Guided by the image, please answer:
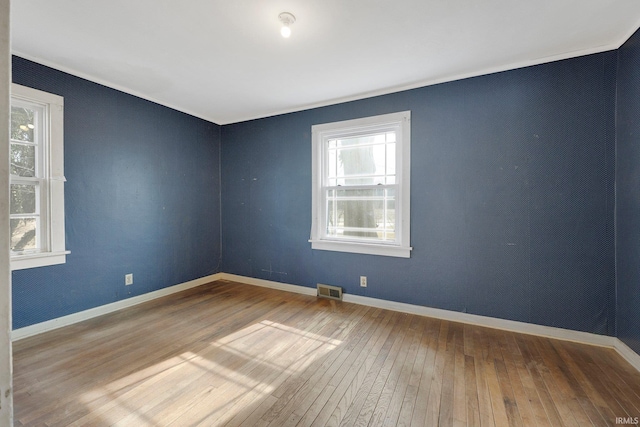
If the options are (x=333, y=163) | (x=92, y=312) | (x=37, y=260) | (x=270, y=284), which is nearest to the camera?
→ (x=37, y=260)

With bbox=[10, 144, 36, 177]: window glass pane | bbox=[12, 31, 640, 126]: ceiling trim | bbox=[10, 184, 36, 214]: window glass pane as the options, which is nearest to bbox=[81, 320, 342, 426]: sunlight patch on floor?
bbox=[10, 184, 36, 214]: window glass pane

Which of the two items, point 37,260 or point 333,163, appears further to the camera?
point 333,163

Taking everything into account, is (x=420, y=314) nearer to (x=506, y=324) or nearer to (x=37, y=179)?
(x=506, y=324)

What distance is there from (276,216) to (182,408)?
2.65m

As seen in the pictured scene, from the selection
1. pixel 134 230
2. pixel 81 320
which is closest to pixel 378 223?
pixel 134 230

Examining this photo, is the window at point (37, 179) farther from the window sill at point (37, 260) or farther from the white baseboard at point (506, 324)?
the white baseboard at point (506, 324)

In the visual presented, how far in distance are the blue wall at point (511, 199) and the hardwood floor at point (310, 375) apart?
383 millimetres

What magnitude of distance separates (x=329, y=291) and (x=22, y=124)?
364 cm

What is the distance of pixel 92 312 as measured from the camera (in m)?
2.97

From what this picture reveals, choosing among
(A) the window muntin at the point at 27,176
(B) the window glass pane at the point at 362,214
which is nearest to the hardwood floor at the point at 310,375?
(A) the window muntin at the point at 27,176

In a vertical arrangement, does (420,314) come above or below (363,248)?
below

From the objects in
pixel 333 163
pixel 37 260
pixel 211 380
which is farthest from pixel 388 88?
pixel 37 260

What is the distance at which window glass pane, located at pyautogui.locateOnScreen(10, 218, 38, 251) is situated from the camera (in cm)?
250

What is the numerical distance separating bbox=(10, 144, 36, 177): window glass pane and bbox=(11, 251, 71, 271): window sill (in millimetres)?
773
